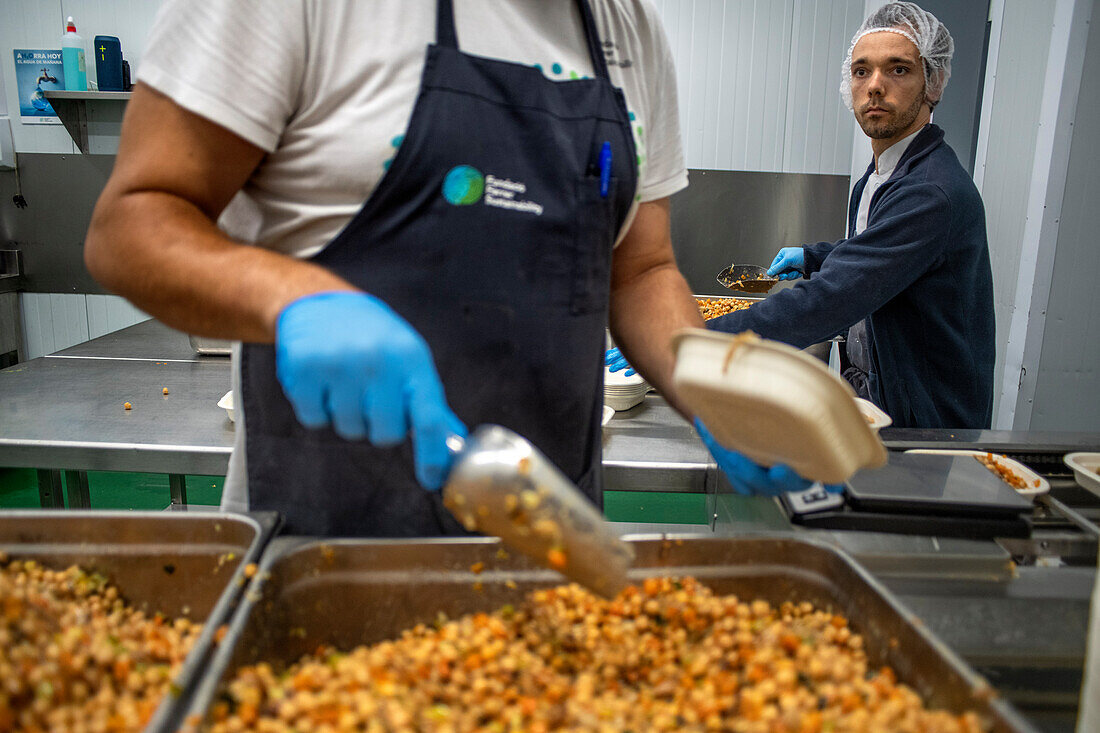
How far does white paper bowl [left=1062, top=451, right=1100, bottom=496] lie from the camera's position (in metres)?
1.50

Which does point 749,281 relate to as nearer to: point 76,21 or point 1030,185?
point 1030,185

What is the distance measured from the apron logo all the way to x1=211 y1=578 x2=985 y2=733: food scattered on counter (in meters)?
0.55

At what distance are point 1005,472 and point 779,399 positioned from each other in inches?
40.7

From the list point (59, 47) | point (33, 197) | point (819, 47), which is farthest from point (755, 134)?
point (33, 197)

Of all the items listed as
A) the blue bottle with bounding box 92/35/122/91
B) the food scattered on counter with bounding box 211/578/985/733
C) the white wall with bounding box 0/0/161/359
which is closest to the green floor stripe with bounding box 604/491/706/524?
the food scattered on counter with bounding box 211/578/985/733

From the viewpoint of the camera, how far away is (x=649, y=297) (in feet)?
4.45

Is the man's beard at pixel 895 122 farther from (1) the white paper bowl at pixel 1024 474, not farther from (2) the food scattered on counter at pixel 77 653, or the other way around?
(2) the food scattered on counter at pixel 77 653

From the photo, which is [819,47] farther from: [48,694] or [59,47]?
[48,694]

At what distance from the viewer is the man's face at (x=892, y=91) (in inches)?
103

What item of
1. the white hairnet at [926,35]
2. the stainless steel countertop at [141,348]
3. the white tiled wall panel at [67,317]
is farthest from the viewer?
the white tiled wall panel at [67,317]

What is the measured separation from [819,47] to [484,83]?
4527mm

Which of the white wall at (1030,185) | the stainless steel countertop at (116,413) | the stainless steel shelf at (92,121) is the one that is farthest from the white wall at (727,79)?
the stainless steel countertop at (116,413)

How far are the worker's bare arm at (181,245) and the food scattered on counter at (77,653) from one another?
1.20ft

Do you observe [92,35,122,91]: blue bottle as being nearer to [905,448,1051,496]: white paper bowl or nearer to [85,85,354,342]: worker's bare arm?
[85,85,354,342]: worker's bare arm
